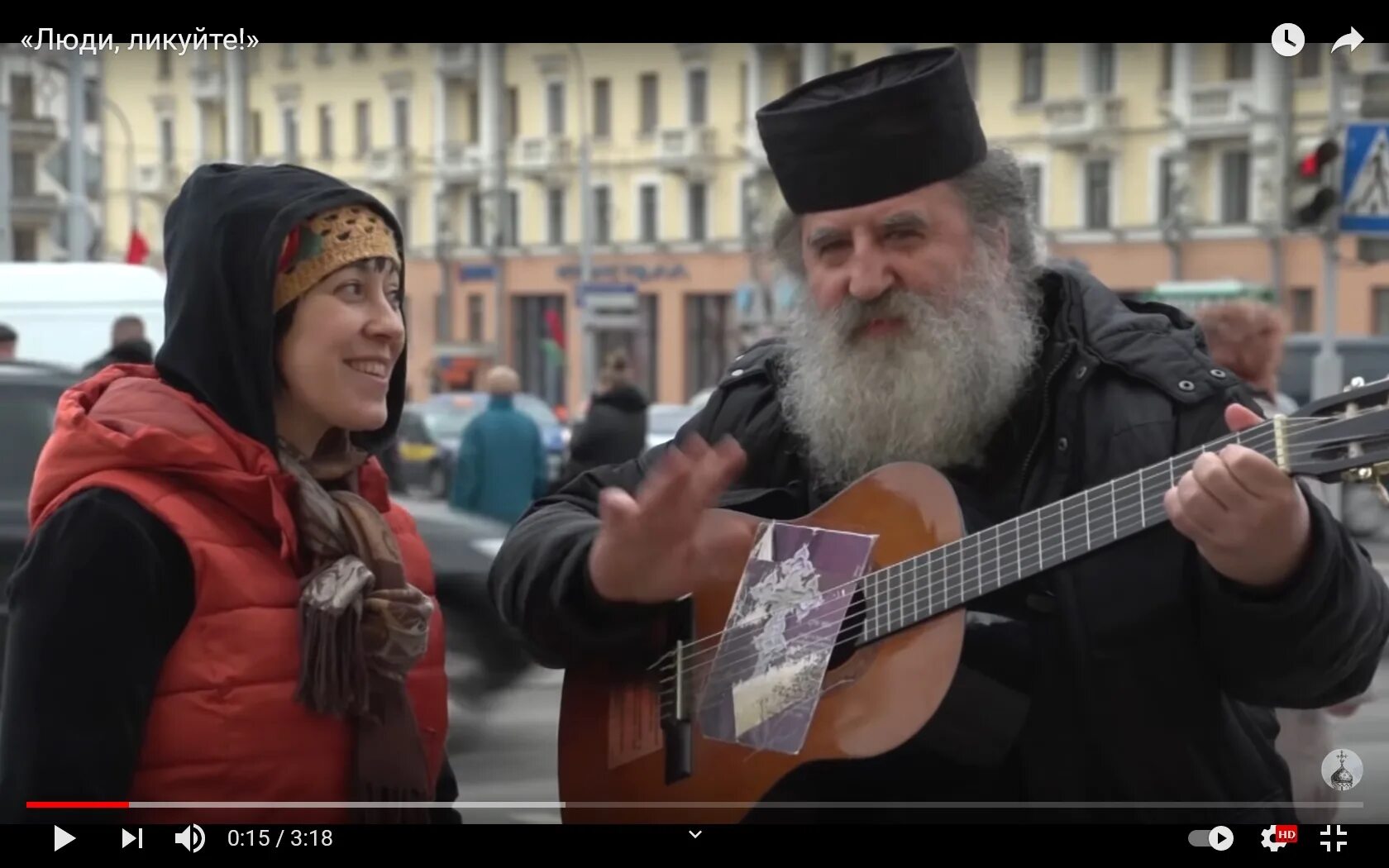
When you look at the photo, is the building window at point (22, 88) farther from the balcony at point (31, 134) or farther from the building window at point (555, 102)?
the balcony at point (31, 134)

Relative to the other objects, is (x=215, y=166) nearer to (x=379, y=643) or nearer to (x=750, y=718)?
(x=379, y=643)

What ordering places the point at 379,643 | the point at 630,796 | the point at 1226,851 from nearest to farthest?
the point at 1226,851, the point at 379,643, the point at 630,796

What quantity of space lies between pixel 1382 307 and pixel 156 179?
14.0 metres

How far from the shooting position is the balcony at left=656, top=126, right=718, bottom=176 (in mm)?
13273

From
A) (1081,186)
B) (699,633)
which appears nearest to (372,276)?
(699,633)

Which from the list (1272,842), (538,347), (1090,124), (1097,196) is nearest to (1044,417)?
(1272,842)

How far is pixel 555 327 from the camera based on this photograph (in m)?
30.8

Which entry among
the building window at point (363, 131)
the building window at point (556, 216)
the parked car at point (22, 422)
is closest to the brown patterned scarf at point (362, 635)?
the building window at point (363, 131)

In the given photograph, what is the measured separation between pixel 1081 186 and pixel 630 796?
1877cm

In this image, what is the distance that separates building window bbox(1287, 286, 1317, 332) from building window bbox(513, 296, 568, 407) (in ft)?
36.0

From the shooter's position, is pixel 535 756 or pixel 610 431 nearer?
pixel 535 756

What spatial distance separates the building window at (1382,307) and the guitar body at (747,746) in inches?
659

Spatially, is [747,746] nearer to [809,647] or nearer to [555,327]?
[809,647]
